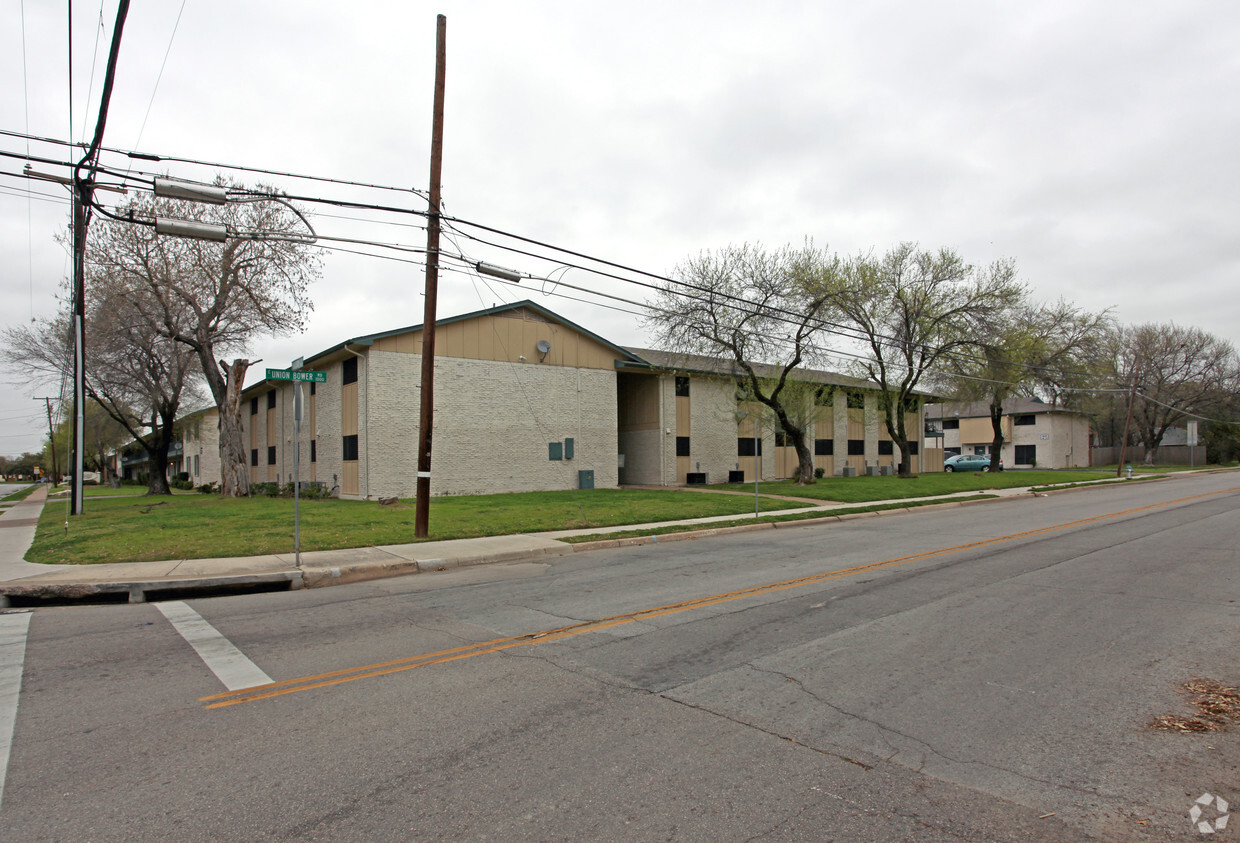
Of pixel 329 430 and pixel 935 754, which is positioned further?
pixel 329 430

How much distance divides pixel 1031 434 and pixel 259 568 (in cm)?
6605

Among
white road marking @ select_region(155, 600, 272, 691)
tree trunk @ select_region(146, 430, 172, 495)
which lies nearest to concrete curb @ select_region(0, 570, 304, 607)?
white road marking @ select_region(155, 600, 272, 691)

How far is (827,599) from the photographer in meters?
8.29

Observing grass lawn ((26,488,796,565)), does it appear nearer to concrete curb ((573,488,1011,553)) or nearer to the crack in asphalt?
concrete curb ((573,488,1011,553))

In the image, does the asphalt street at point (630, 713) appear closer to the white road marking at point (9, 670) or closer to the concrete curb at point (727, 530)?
the white road marking at point (9, 670)

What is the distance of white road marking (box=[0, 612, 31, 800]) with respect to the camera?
4.35m

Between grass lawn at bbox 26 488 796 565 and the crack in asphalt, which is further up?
grass lawn at bbox 26 488 796 565

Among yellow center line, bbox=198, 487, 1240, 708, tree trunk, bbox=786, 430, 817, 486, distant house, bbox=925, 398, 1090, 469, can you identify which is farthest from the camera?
distant house, bbox=925, 398, 1090, 469

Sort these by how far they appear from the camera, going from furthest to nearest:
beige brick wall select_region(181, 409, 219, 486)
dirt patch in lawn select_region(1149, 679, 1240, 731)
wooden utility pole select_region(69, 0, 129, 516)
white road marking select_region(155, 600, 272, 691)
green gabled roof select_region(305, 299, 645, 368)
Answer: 1. beige brick wall select_region(181, 409, 219, 486)
2. green gabled roof select_region(305, 299, 645, 368)
3. wooden utility pole select_region(69, 0, 129, 516)
4. white road marking select_region(155, 600, 272, 691)
5. dirt patch in lawn select_region(1149, 679, 1240, 731)

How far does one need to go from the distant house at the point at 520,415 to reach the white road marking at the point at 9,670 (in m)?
17.5

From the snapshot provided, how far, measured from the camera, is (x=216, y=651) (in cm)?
644

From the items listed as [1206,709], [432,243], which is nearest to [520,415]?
[432,243]

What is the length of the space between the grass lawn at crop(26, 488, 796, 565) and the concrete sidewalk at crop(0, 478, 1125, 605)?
60cm

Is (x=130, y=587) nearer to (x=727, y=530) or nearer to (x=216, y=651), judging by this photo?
(x=216, y=651)
